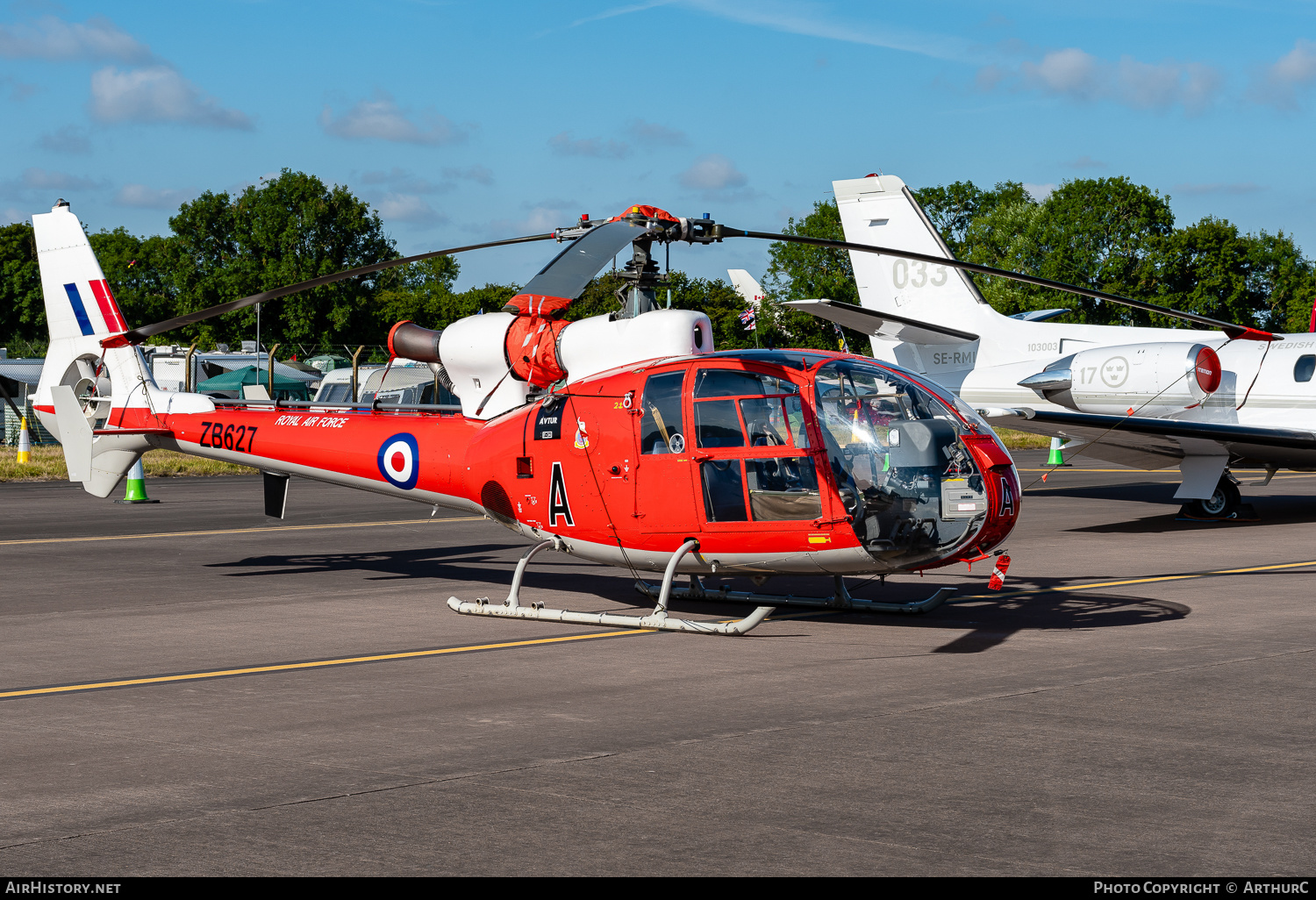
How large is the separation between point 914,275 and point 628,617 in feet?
55.8

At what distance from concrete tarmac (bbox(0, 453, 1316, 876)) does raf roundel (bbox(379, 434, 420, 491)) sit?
1233mm

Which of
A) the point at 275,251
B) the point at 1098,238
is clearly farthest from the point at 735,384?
the point at 275,251

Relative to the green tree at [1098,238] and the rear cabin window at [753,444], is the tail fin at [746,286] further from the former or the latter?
the rear cabin window at [753,444]

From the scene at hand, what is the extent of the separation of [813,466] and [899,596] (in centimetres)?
314

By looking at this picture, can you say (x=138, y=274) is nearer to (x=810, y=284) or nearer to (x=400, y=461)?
(x=810, y=284)

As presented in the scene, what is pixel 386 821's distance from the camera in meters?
5.57

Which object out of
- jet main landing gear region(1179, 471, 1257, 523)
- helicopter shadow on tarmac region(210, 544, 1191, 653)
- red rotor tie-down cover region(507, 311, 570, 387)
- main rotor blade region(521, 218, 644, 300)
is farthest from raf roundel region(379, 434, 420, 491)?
jet main landing gear region(1179, 471, 1257, 523)

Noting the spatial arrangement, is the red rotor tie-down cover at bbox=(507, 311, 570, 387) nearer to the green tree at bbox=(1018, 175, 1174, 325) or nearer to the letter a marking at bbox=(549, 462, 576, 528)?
the letter a marking at bbox=(549, 462, 576, 528)

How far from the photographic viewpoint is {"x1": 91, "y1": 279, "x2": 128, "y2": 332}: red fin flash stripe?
14.8m

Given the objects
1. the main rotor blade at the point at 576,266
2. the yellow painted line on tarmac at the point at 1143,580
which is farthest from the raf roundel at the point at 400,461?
the yellow painted line on tarmac at the point at 1143,580

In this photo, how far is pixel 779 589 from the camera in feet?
43.5

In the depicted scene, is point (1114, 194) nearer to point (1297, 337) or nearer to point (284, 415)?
point (1297, 337)

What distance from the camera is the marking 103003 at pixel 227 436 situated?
13.9 m
